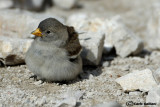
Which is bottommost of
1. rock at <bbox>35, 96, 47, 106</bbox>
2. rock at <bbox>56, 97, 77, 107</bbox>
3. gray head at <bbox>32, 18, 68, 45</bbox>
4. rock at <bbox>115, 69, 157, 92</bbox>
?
rock at <bbox>35, 96, 47, 106</bbox>

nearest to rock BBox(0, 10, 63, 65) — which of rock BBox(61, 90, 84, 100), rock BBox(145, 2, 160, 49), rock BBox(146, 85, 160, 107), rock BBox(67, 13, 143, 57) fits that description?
rock BBox(67, 13, 143, 57)

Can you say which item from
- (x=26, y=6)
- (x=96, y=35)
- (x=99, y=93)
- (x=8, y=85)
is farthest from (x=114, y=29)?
(x=26, y=6)

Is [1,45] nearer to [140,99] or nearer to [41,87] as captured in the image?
[41,87]

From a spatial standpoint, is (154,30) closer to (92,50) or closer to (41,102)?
(92,50)

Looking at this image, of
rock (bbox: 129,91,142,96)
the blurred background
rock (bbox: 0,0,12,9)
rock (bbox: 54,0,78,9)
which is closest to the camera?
rock (bbox: 129,91,142,96)

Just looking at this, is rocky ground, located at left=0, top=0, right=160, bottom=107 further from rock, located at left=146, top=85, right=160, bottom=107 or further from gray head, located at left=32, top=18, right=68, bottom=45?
gray head, located at left=32, top=18, right=68, bottom=45

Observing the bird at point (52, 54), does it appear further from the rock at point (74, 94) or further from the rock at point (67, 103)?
the rock at point (67, 103)

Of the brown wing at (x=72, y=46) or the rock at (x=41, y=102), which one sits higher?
the brown wing at (x=72, y=46)

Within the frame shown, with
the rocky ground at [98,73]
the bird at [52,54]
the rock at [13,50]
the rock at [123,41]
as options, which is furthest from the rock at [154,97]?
the rock at [13,50]
